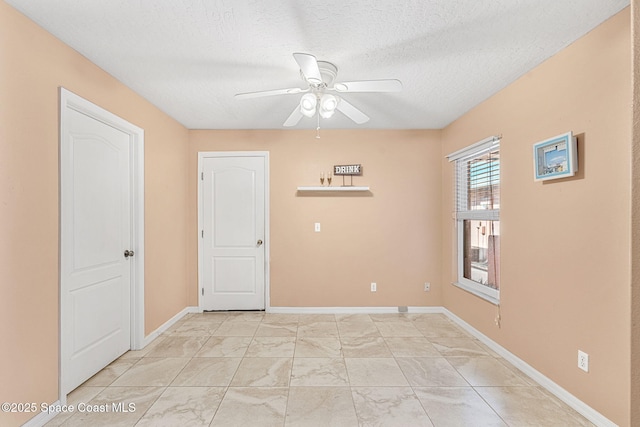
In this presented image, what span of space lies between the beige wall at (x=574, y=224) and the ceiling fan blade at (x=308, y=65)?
66.9 inches

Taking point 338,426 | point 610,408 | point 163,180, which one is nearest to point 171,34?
point 163,180

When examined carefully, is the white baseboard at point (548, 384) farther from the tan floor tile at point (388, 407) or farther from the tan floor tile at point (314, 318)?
the tan floor tile at point (314, 318)

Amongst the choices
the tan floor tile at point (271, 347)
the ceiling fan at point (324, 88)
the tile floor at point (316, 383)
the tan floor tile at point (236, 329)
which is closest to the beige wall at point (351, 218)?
the tan floor tile at point (236, 329)

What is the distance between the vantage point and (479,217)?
3.24 metres

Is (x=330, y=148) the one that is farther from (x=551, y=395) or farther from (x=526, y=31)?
(x=551, y=395)

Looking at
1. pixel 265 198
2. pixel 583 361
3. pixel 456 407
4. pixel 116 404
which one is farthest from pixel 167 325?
pixel 583 361

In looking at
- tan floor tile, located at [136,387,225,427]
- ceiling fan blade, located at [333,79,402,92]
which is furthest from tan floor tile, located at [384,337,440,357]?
ceiling fan blade, located at [333,79,402,92]

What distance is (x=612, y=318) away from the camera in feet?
5.74

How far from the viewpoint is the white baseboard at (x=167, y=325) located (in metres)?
3.00

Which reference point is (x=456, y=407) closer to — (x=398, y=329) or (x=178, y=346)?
(x=398, y=329)

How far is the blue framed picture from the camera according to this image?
6.44ft

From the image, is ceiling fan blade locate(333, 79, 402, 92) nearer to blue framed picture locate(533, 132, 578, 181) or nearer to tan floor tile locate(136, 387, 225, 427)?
blue framed picture locate(533, 132, 578, 181)

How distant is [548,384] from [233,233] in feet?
11.3

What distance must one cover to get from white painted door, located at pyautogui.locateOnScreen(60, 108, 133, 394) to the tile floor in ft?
0.70
